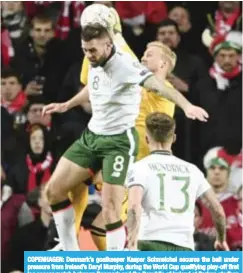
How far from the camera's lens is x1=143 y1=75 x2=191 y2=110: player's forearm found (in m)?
8.70

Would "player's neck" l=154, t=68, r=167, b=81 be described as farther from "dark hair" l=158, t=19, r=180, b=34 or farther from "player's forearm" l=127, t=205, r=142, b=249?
"dark hair" l=158, t=19, r=180, b=34

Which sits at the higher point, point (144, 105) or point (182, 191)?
point (144, 105)

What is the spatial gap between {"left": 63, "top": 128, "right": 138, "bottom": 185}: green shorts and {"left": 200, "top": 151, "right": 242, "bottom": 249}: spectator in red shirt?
125cm

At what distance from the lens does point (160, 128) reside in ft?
29.9

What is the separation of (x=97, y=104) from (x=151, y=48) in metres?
0.63

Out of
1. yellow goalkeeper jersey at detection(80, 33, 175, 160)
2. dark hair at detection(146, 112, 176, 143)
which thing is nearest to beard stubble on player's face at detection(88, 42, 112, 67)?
yellow goalkeeper jersey at detection(80, 33, 175, 160)

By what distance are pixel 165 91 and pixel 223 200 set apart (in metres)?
2.20

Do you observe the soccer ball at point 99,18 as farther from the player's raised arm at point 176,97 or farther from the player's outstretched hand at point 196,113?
the player's outstretched hand at point 196,113

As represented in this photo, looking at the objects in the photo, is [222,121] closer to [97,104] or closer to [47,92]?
[47,92]

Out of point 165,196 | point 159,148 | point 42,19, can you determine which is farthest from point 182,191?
point 42,19

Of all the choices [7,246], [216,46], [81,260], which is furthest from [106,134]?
[216,46]
